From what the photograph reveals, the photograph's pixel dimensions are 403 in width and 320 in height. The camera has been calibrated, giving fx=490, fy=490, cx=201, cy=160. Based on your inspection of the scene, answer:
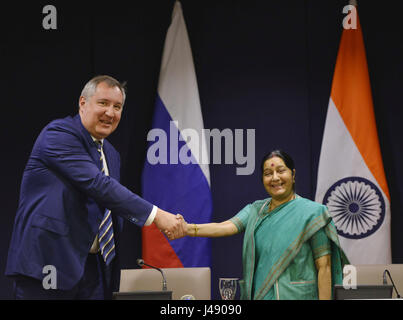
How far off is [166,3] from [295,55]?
3.72 feet

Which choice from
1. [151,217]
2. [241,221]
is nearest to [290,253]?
[241,221]

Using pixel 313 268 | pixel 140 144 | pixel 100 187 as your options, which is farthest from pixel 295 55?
pixel 100 187

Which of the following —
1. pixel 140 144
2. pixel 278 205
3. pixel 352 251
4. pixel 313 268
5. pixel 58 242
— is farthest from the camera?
pixel 140 144

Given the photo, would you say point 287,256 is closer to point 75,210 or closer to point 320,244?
point 320,244

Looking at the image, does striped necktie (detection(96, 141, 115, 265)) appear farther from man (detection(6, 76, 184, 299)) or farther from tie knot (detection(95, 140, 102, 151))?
tie knot (detection(95, 140, 102, 151))

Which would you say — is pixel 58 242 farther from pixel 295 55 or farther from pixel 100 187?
pixel 295 55

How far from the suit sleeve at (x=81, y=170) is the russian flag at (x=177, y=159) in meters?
1.10

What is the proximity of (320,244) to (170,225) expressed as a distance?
88 centimetres

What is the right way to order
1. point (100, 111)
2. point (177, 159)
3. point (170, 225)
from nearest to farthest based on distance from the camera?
point (100, 111), point (170, 225), point (177, 159)

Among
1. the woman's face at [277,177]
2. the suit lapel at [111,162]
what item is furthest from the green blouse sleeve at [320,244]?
the suit lapel at [111,162]

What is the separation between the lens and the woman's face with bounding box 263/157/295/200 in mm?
2840

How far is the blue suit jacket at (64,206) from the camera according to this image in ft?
7.26

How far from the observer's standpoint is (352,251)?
362 cm

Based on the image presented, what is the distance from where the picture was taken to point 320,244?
106 inches
